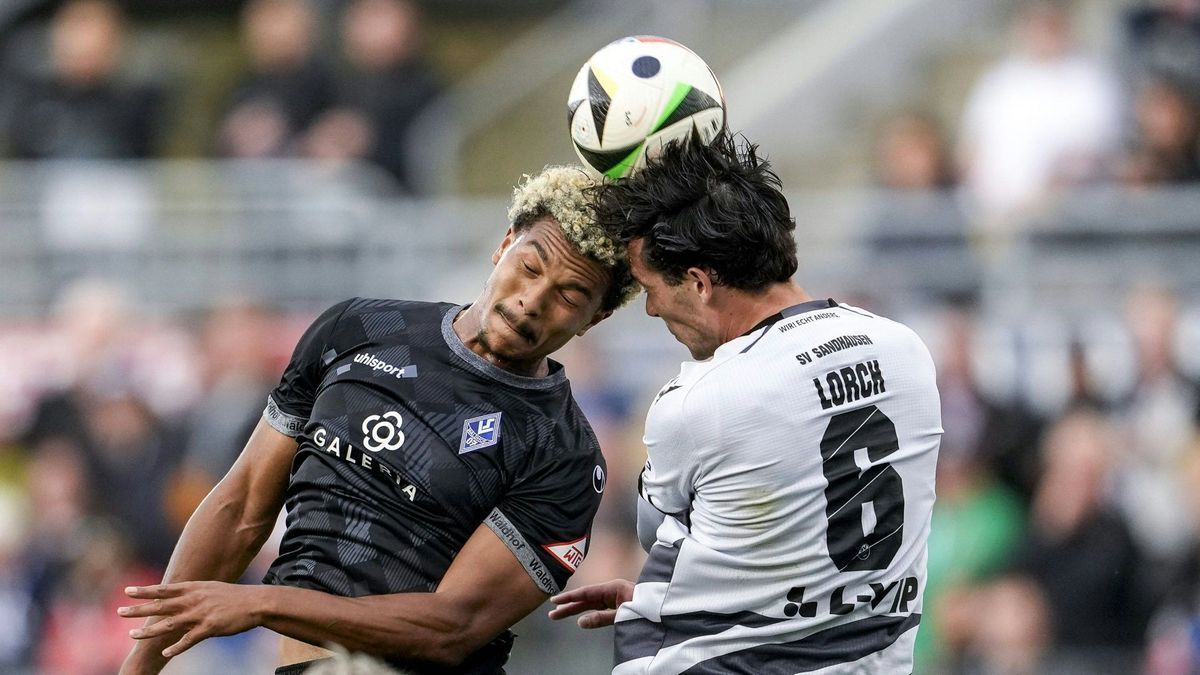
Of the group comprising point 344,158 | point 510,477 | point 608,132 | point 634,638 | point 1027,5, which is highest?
point 1027,5

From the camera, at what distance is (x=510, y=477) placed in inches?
189

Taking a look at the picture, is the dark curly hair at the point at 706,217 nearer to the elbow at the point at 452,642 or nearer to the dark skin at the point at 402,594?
the dark skin at the point at 402,594

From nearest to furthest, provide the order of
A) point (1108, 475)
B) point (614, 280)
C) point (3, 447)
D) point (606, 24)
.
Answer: point (614, 280) < point (1108, 475) < point (3, 447) < point (606, 24)

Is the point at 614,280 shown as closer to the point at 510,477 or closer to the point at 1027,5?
the point at 510,477

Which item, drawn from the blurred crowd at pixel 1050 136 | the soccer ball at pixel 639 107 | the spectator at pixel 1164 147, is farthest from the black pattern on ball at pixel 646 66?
the spectator at pixel 1164 147

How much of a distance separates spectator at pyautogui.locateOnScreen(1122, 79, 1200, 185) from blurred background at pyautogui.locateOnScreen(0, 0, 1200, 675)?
2 centimetres

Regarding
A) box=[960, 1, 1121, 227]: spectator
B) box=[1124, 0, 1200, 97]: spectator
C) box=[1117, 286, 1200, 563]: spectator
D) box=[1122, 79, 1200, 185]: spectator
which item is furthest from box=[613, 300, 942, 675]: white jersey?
box=[1124, 0, 1200, 97]: spectator

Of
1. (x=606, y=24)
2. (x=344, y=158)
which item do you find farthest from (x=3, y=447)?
(x=606, y=24)

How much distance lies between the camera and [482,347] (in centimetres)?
495

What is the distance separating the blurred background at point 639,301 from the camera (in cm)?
863

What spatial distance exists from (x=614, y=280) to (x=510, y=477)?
63cm

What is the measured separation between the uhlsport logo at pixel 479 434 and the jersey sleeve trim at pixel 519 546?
0.66 ft

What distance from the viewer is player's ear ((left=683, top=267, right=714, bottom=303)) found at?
15.2 ft

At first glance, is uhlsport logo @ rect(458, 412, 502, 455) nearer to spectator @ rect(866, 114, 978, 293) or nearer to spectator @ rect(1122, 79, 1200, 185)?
spectator @ rect(866, 114, 978, 293)
